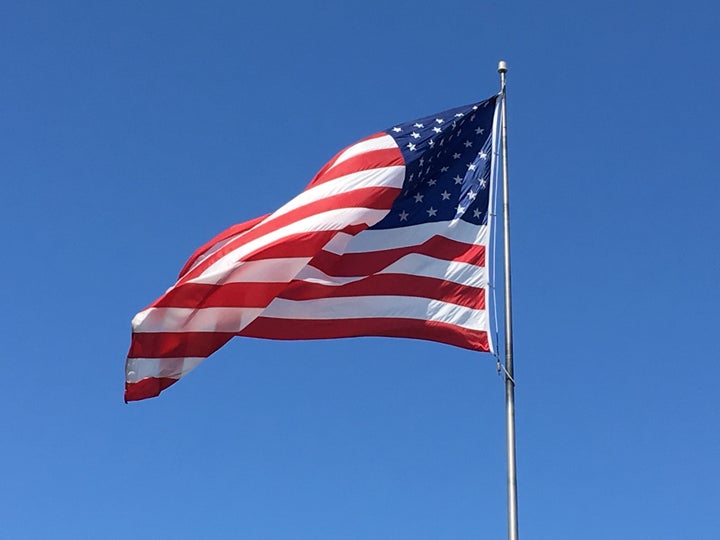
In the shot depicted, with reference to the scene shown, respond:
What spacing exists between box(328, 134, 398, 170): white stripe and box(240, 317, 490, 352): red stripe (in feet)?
9.47

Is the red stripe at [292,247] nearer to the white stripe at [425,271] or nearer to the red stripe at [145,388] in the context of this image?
the white stripe at [425,271]

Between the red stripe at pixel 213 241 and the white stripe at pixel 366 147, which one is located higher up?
the white stripe at pixel 366 147

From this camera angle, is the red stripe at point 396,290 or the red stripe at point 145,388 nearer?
the red stripe at point 145,388

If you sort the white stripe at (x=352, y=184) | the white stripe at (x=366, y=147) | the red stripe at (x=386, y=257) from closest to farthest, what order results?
1. the red stripe at (x=386, y=257)
2. the white stripe at (x=352, y=184)
3. the white stripe at (x=366, y=147)

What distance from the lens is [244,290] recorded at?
66.2 feet

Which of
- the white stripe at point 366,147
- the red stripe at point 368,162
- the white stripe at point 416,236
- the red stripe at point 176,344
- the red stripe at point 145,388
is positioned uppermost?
the white stripe at point 366,147

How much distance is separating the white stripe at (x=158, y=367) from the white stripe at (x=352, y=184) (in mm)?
2802

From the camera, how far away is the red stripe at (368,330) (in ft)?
64.9

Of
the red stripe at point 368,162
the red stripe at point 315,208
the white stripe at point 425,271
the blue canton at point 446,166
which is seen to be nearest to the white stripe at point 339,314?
the white stripe at point 425,271

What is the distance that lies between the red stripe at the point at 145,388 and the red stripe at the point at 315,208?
1757 millimetres

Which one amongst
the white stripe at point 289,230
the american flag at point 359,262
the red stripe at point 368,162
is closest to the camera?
the american flag at point 359,262

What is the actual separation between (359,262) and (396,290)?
2.84 ft

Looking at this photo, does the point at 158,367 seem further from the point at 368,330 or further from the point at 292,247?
the point at 368,330

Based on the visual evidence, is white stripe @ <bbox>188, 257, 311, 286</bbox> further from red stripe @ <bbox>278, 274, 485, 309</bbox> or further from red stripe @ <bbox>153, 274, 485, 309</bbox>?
red stripe @ <bbox>278, 274, 485, 309</bbox>
